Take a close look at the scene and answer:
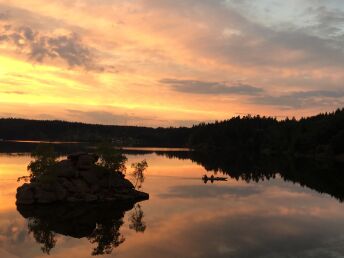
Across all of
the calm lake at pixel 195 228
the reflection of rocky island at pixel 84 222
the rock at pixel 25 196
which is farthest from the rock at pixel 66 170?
the calm lake at pixel 195 228

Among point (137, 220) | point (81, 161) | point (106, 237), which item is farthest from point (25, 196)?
point (106, 237)

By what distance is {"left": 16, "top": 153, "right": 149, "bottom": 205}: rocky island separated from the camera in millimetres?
68625

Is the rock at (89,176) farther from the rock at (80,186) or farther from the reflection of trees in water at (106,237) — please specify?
the reflection of trees in water at (106,237)

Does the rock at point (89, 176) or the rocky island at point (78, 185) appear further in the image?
the rock at point (89, 176)

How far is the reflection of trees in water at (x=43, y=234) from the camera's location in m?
44.7

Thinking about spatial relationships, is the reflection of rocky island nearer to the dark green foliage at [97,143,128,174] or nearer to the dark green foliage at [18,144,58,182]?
the dark green foliage at [18,144,58,182]

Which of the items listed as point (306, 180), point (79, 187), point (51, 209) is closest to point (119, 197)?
point (79, 187)

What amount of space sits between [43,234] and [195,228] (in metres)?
18.5

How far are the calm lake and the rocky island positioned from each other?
12.1 ft

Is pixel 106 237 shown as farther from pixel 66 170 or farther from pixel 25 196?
pixel 66 170

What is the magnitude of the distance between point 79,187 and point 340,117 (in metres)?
154

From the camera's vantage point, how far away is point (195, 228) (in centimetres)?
5344

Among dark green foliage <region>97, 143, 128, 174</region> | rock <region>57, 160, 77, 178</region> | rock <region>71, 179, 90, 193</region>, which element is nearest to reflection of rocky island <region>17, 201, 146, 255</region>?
rock <region>71, 179, 90, 193</region>

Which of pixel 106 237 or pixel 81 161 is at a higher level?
pixel 81 161
